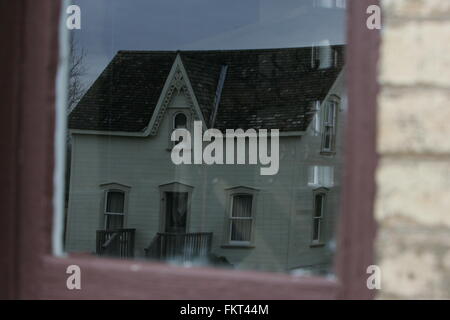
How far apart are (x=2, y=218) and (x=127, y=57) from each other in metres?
4.65

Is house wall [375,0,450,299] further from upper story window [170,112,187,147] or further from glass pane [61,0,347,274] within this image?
upper story window [170,112,187,147]

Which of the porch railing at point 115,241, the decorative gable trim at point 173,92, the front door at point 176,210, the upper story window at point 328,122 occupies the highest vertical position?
the decorative gable trim at point 173,92

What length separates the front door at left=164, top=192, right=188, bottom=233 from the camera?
230 inches

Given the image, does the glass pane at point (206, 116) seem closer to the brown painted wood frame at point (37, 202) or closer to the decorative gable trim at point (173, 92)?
the decorative gable trim at point (173, 92)

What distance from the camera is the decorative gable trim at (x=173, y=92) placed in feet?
19.5

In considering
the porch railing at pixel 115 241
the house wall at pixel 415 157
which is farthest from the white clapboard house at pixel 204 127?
the house wall at pixel 415 157

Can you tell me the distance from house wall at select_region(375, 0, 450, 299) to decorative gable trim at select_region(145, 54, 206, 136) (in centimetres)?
493

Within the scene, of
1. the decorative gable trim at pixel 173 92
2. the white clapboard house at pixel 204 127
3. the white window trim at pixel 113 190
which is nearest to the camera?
the white clapboard house at pixel 204 127

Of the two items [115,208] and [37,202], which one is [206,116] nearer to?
[115,208]

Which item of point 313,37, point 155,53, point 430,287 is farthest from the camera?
point 155,53

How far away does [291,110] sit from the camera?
18.6 feet

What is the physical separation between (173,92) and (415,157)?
Answer: 5.06 meters
